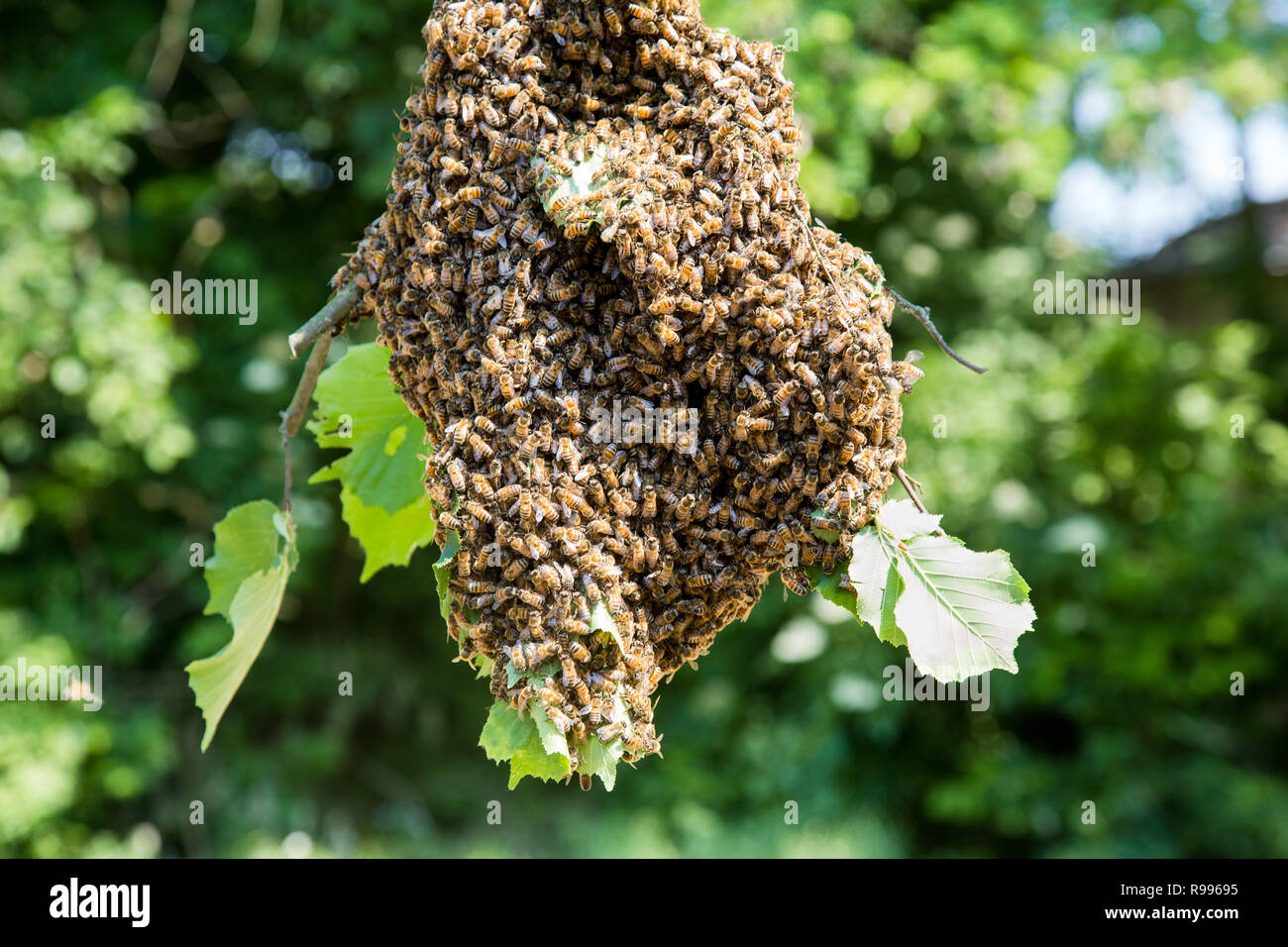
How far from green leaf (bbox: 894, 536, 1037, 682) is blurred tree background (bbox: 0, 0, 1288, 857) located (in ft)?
15.8

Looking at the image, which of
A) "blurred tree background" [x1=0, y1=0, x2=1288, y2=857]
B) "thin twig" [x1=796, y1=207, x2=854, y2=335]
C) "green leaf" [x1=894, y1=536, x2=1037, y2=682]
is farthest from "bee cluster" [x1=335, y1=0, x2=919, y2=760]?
→ "blurred tree background" [x1=0, y1=0, x2=1288, y2=857]

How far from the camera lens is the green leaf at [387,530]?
1856 mm

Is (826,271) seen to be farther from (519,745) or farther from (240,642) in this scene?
(240,642)

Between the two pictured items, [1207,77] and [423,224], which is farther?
[1207,77]

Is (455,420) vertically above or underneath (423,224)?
underneath

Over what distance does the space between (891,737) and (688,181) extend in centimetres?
636

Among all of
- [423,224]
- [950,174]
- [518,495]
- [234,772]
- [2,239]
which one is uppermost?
[950,174]

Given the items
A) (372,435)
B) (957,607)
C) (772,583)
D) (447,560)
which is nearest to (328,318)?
(372,435)

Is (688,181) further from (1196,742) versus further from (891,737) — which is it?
(1196,742)

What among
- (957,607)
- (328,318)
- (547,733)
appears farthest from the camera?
(328,318)

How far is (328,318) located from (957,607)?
3.31ft

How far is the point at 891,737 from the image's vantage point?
23.2 feet

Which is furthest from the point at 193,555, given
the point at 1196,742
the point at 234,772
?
the point at 1196,742

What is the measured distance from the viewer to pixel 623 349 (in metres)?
1.39
